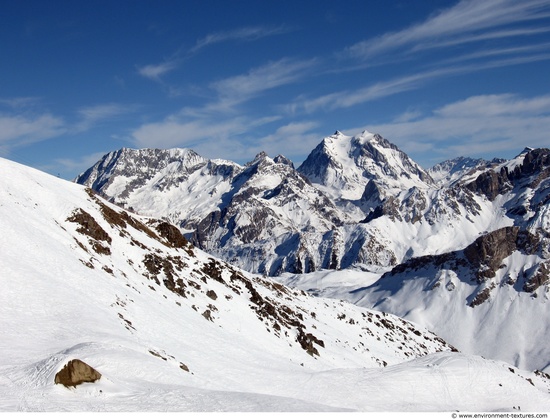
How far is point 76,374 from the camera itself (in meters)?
22.5

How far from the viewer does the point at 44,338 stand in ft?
95.6

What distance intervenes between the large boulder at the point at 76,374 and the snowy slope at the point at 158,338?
36cm

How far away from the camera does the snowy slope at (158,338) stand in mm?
23797

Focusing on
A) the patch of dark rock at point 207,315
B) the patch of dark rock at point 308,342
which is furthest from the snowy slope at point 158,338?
the patch of dark rock at point 308,342

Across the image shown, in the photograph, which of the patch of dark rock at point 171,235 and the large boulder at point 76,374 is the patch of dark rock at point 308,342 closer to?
the patch of dark rock at point 171,235

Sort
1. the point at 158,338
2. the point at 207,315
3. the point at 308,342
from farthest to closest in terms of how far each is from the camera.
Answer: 1. the point at 308,342
2. the point at 207,315
3. the point at 158,338

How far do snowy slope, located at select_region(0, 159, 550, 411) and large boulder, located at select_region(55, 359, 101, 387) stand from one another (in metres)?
0.36

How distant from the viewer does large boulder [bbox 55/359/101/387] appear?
2216 cm

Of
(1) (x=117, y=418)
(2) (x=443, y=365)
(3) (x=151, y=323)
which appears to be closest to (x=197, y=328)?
(3) (x=151, y=323)

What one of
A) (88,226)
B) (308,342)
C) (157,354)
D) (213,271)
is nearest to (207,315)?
(308,342)

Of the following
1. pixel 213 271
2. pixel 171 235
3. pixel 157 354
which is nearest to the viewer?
pixel 157 354

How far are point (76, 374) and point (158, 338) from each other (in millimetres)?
15089

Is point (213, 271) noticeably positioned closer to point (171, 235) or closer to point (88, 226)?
point (171, 235)

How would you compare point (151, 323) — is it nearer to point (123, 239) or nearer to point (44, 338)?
point (44, 338)
